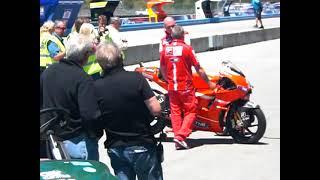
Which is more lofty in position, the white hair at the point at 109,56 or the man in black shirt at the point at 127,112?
the white hair at the point at 109,56

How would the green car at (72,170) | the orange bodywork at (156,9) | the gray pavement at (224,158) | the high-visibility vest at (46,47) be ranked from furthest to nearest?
the orange bodywork at (156,9), the high-visibility vest at (46,47), the gray pavement at (224,158), the green car at (72,170)

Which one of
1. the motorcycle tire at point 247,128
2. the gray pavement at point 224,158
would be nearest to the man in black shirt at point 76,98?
the gray pavement at point 224,158

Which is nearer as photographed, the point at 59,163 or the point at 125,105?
the point at 59,163

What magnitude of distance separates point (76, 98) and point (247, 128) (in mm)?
4052

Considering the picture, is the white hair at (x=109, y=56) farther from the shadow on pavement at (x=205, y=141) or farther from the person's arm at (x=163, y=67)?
the shadow on pavement at (x=205, y=141)

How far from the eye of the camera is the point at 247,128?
831 cm

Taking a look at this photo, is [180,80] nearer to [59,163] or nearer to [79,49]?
[79,49]

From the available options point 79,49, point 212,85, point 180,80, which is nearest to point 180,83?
point 180,80

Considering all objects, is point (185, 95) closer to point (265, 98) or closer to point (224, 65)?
point (224, 65)

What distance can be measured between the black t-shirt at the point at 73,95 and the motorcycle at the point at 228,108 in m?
3.52

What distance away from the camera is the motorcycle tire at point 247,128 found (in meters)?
8.16
